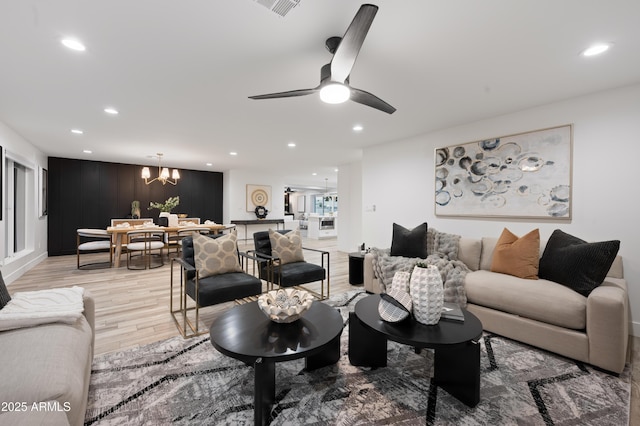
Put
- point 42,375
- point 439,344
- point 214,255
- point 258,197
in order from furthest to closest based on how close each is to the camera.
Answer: point 258,197, point 214,255, point 439,344, point 42,375

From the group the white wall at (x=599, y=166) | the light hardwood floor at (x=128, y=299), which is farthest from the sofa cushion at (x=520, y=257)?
the light hardwood floor at (x=128, y=299)

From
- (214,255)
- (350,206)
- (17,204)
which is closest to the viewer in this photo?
(214,255)

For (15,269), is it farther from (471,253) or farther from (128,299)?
(471,253)

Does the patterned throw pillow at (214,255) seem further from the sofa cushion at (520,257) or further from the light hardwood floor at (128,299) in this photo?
the sofa cushion at (520,257)

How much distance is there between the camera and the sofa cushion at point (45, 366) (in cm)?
103

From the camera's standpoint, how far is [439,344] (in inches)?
61.8

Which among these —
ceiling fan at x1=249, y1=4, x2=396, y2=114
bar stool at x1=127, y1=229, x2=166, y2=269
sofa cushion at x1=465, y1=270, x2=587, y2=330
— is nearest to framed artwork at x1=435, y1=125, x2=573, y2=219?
sofa cushion at x1=465, y1=270, x2=587, y2=330

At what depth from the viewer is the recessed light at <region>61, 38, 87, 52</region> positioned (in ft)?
6.53

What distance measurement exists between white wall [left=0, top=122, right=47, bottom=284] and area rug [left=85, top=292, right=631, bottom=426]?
3.59 meters

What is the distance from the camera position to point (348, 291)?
3.84 metres

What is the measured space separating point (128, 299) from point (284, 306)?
2.82m

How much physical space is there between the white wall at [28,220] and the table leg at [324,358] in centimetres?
477

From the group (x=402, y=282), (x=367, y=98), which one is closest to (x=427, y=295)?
(x=402, y=282)

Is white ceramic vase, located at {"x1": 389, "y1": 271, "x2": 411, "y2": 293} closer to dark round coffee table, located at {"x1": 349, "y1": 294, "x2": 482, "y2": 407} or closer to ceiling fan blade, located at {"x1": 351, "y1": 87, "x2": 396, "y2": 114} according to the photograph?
dark round coffee table, located at {"x1": 349, "y1": 294, "x2": 482, "y2": 407}
